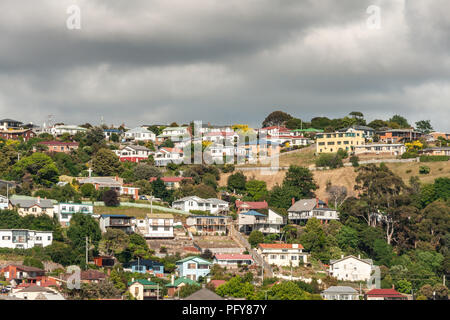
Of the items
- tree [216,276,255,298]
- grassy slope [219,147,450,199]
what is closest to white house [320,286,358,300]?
tree [216,276,255,298]

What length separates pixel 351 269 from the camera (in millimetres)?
70250

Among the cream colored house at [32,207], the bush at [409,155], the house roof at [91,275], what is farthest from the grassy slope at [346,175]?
the house roof at [91,275]

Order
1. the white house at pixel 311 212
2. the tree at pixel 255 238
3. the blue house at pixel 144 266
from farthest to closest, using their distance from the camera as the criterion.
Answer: the white house at pixel 311 212
the tree at pixel 255 238
the blue house at pixel 144 266

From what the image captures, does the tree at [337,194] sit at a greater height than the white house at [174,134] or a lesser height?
lesser

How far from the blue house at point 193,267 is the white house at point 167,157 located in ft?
131

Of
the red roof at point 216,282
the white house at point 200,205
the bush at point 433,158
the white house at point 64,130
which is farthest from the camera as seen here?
the white house at point 64,130

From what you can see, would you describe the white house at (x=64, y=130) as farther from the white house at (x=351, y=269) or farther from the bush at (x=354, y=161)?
the white house at (x=351, y=269)

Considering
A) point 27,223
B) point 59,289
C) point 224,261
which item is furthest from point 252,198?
point 59,289

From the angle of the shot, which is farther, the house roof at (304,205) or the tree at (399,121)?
the tree at (399,121)

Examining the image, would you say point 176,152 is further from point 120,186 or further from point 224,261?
point 224,261

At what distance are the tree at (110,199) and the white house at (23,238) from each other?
12.1 metres

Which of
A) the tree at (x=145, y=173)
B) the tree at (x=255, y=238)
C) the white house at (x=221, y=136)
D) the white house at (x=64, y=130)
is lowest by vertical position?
the tree at (x=255, y=238)

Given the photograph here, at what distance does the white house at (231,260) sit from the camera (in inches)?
2734

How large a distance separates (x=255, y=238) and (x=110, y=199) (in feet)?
55.4
